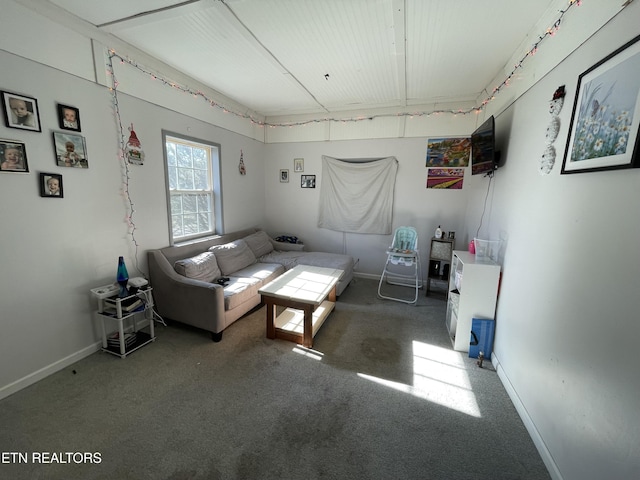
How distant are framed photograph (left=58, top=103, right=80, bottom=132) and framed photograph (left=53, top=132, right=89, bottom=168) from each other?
58 millimetres

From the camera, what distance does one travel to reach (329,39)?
89.4 inches

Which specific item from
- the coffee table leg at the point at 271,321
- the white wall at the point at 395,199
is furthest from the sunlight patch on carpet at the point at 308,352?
the white wall at the point at 395,199

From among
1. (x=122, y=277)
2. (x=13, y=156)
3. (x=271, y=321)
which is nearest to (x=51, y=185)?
(x=13, y=156)

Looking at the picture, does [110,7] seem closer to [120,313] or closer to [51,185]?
[51,185]

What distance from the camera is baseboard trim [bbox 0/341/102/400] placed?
1882 millimetres

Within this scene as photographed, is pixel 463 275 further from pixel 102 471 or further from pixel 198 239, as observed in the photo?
pixel 198 239

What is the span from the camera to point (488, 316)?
7.97 feet

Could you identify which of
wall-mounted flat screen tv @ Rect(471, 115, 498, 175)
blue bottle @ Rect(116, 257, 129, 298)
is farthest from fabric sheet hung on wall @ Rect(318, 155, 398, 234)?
blue bottle @ Rect(116, 257, 129, 298)

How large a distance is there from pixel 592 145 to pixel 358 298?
9.44 feet

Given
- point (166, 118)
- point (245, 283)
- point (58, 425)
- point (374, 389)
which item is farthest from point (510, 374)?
point (166, 118)

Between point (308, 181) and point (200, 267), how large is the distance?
2461 mm

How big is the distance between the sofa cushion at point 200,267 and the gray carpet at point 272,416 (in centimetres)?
68

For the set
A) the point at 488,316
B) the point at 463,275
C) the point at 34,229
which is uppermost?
the point at 34,229

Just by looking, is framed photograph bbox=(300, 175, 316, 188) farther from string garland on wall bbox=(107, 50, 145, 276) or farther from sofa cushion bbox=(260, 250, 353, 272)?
string garland on wall bbox=(107, 50, 145, 276)
